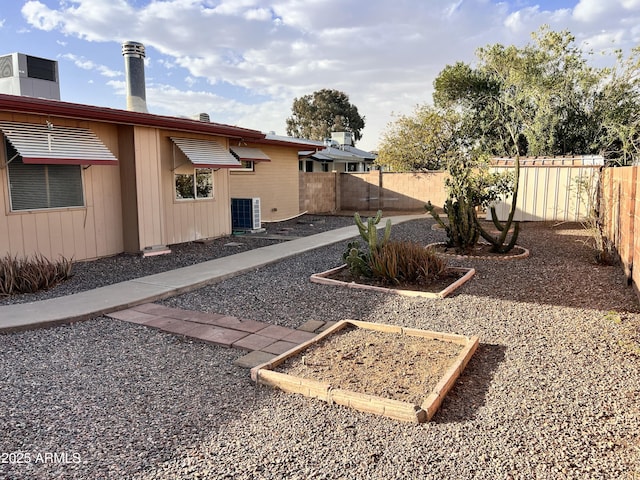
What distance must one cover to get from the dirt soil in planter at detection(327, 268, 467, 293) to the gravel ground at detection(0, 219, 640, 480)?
3.09ft

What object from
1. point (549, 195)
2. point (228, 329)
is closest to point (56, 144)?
point (228, 329)

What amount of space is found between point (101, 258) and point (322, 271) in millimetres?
4398

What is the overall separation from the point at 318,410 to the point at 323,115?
5463 cm

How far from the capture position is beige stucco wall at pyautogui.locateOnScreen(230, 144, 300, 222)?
15.5 meters

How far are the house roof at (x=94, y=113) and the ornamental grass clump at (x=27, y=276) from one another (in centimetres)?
235

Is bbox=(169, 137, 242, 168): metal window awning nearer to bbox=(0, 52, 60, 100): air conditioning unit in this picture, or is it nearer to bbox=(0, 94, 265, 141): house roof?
bbox=(0, 94, 265, 141): house roof

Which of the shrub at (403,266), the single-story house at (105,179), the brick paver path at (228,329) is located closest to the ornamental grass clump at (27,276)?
the single-story house at (105,179)

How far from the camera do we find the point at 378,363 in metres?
4.15

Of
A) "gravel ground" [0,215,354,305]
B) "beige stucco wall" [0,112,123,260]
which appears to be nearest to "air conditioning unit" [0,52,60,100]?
"beige stucco wall" [0,112,123,260]

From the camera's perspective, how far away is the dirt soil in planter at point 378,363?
3.67 m

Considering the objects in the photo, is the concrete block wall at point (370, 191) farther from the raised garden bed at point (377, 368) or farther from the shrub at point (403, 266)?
the raised garden bed at point (377, 368)

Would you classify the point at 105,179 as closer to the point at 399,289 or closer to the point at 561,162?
the point at 399,289

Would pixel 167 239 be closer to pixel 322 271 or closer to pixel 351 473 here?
pixel 322 271

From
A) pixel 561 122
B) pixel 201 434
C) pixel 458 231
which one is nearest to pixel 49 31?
pixel 458 231
